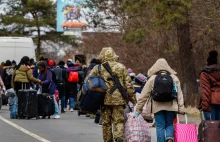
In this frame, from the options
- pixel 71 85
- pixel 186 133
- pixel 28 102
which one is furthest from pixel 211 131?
pixel 71 85

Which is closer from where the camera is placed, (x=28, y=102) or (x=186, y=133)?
(x=186, y=133)

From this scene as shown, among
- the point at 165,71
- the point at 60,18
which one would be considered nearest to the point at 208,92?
the point at 165,71

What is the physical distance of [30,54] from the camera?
36.7 meters

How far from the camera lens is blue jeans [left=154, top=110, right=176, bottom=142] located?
13.4 metres

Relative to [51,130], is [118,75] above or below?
above

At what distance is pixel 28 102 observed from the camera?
22.6m

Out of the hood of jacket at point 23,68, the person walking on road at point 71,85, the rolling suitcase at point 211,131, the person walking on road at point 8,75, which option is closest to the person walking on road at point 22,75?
the hood of jacket at point 23,68

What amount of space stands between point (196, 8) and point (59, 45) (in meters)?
55.8

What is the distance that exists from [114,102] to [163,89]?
3.03 ft

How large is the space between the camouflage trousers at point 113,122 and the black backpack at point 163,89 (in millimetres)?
763

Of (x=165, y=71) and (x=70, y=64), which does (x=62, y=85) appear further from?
(x=165, y=71)

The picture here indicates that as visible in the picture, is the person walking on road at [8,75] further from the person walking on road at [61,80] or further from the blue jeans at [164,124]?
the blue jeans at [164,124]

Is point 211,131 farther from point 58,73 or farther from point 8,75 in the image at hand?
point 8,75

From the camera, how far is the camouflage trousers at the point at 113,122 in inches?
539
